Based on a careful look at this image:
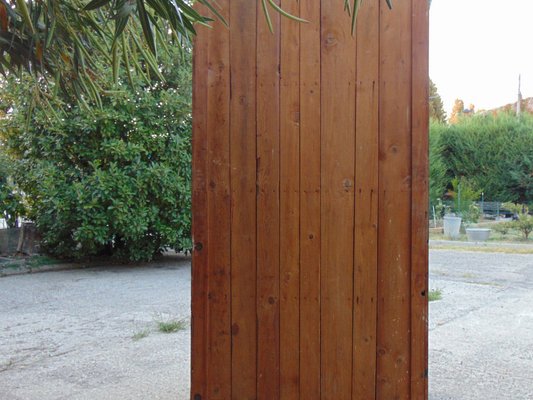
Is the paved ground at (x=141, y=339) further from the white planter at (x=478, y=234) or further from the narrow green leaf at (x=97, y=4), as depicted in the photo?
the white planter at (x=478, y=234)

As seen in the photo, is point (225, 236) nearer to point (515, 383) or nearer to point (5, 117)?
point (515, 383)

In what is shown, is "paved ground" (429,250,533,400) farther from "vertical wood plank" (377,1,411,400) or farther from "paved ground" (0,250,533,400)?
"vertical wood plank" (377,1,411,400)

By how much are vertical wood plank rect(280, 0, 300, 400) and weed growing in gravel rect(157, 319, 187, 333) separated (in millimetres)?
2957

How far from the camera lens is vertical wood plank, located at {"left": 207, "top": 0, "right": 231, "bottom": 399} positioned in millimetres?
3076

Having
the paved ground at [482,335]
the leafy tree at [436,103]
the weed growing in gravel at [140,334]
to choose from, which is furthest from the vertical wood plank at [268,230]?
the leafy tree at [436,103]

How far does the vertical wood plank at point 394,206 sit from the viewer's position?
2.97 metres

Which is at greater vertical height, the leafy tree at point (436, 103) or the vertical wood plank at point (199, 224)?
the leafy tree at point (436, 103)

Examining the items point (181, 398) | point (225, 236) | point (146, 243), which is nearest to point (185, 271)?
point (146, 243)

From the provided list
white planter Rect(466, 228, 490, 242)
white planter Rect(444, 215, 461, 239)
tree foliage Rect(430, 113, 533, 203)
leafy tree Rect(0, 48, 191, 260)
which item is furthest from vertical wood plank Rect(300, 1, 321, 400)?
tree foliage Rect(430, 113, 533, 203)

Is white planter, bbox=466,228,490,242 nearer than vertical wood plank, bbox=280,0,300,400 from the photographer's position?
No

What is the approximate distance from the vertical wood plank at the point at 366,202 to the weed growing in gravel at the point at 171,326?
3154 millimetres

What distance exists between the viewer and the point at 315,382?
→ 3.04 metres

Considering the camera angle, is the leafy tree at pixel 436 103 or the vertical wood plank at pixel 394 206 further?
the leafy tree at pixel 436 103

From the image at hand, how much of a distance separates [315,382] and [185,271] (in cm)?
789
